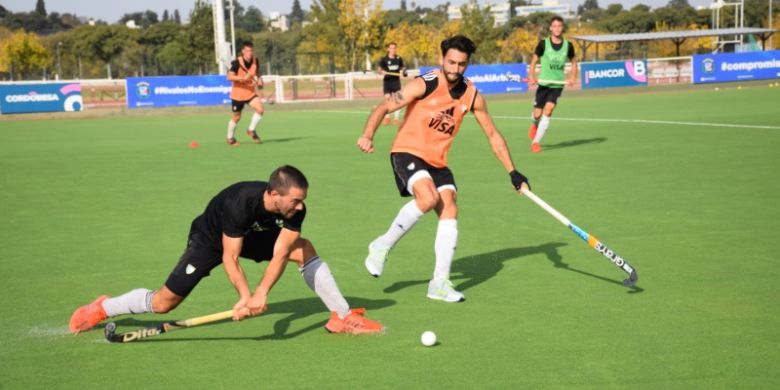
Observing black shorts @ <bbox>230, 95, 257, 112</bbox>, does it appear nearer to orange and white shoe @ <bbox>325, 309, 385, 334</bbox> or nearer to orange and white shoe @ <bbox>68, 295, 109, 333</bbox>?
orange and white shoe @ <bbox>68, 295, 109, 333</bbox>

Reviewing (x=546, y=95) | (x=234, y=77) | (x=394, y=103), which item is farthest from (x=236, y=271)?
(x=234, y=77)

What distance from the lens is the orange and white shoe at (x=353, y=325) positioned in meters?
6.53

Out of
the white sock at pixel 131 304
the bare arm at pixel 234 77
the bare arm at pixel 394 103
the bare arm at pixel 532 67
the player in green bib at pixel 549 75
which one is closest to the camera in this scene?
the white sock at pixel 131 304

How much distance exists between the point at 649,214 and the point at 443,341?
5529mm

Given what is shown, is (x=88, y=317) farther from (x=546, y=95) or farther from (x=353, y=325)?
(x=546, y=95)

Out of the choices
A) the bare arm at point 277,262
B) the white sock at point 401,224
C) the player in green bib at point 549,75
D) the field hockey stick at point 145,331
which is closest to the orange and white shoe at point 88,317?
the field hockey stick at point 145,331

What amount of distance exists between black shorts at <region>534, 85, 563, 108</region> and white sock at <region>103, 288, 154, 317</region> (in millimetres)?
12555

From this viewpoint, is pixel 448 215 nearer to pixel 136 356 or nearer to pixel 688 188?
pixel 136 356

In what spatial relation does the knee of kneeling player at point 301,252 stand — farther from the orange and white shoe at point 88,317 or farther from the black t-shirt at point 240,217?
the orange and white shoe at point 88,317

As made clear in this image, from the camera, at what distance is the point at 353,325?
654cm

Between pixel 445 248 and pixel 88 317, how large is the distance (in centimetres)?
281

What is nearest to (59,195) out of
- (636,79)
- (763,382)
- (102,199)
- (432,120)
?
(102,199)

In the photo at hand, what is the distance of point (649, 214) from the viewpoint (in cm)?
1112

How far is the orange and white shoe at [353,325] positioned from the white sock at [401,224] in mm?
1254
